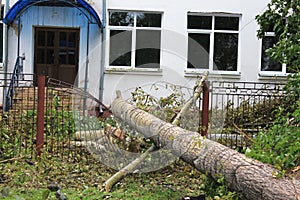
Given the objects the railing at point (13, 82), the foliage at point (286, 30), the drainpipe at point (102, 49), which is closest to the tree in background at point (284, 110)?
the foliage at point (286, 30)

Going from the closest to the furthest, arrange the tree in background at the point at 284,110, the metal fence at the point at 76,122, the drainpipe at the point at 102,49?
the tree in background at the point at 284,110
the metal fence at the point at 76,122
the drainpipe at the point at 102,49

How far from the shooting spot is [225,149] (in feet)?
16.1

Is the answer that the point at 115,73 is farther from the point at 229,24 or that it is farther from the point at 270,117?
the point at 270,117

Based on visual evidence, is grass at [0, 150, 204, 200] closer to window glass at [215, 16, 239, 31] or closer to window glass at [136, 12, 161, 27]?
window glass at [136, 12, 161, 27]

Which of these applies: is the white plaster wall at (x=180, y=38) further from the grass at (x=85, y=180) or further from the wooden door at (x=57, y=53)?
the grass at (x=85, y=180)

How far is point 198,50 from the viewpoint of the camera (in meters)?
13.6

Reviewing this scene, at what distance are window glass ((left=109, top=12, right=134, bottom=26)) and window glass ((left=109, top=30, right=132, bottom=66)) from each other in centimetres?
22

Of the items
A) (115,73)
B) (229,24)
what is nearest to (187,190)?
(115,73)

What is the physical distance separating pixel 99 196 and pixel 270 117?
5043 millimetres

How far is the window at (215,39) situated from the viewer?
533 inches

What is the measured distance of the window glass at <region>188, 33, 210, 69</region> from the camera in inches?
524

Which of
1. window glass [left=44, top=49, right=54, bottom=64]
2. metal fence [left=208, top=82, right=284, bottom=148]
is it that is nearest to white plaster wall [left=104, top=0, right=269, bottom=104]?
window glass [left=44, top=49, right=54, bottom=64]

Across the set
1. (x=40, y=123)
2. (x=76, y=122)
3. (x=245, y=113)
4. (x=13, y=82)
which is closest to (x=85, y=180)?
(x=40, y=123)

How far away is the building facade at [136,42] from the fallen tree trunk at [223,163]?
19.8 ft
